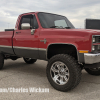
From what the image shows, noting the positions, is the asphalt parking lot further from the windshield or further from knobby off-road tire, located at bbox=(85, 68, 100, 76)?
the windshield

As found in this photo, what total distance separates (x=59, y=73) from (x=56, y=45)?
0.75 meters

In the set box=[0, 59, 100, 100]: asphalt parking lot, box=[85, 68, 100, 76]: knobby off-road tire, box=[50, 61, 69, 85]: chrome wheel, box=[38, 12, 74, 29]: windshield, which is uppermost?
box=[38, 12, 74, 29]: windshield

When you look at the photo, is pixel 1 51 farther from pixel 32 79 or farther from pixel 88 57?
pixel 88 57

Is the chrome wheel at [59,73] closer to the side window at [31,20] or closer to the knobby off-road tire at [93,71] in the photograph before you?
the side window at [31,20]

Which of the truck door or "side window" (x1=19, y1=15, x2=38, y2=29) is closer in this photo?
the truck door

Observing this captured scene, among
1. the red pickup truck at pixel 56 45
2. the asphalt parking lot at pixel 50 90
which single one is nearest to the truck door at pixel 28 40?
the red pickup truck at pixel 56 45

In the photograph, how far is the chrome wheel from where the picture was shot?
133 inches

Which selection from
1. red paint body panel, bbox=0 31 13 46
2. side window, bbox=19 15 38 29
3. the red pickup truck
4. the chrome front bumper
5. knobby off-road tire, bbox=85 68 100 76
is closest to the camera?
the chrome front bumper

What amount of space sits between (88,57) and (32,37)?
1775 mm

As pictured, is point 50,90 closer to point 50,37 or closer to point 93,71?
point 50,37

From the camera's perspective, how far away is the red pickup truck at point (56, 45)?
3.15 meters

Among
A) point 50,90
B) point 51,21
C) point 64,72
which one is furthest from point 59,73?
point 51,21

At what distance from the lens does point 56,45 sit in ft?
12.4

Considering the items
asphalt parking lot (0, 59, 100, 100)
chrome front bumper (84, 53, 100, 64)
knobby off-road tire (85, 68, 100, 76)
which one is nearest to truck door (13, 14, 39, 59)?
asphalt parking lot (0, 59, 100, 100)
